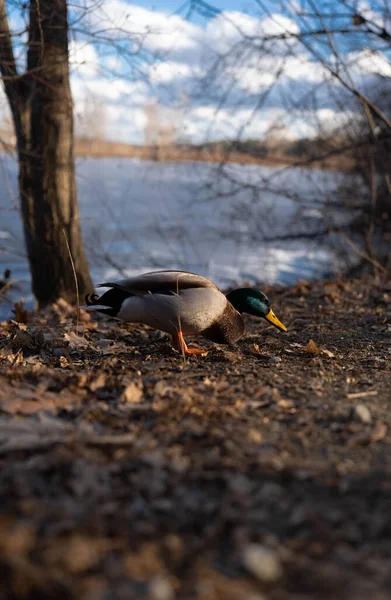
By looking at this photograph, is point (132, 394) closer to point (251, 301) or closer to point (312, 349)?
point (312, 349)

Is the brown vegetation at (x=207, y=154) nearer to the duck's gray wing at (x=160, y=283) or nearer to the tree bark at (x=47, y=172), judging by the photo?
the tree bark at (x=47, y=172)

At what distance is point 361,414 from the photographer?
2.37 meters

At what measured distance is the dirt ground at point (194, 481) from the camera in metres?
1.40

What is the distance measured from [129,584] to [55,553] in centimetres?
20

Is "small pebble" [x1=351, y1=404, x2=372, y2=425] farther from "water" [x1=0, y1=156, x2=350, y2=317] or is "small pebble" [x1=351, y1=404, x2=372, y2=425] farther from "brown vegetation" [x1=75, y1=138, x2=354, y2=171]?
"brown vegetation" [x1=75, y1=138, x2=354, y2=171]

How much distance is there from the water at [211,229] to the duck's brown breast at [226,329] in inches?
102

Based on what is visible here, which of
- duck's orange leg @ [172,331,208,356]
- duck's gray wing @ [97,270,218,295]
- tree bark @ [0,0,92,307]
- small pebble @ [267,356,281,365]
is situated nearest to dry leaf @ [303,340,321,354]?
small pebble @ [267,356,281,365]

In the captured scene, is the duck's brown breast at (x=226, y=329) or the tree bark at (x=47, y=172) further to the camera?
the tree bark at (x=47, y=172)

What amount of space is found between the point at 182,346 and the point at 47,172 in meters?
3.08

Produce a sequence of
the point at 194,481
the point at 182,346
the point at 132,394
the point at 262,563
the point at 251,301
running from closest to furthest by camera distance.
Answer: the point at 262,563 < the point at 194,481 < the point at 132,394 < the point at 182,346 < the point at 251,301

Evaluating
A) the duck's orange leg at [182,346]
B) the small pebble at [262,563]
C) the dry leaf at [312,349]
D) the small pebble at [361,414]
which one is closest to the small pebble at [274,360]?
the dry leaf at [312,349]

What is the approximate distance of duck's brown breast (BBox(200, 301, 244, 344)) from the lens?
3.66m

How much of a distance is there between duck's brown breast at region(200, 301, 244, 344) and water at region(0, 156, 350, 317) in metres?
2.60

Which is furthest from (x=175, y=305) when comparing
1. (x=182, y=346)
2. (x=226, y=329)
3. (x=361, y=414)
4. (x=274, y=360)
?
(x=361, y=414)
